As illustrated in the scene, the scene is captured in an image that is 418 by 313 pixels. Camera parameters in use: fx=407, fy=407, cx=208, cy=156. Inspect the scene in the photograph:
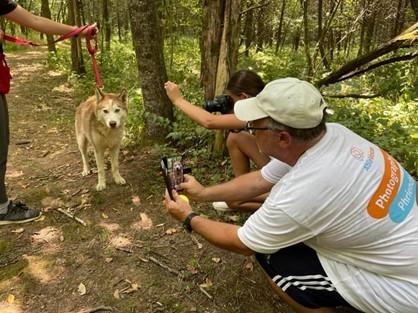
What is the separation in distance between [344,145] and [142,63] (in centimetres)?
379

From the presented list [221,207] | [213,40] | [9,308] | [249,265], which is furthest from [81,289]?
[213,40]

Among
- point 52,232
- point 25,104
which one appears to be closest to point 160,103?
point 52,232

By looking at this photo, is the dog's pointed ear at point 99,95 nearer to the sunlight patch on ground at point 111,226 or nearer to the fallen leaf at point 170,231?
the sunlight patch on ground at point 111,226

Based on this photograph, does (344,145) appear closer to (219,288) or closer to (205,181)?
(219,288)

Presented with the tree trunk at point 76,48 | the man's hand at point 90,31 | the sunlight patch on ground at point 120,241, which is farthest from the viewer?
the tree trunk at point 76,48

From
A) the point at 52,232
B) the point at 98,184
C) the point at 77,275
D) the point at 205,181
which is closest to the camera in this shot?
the point at 77,275

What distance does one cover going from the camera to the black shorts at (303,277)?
2.45 metres

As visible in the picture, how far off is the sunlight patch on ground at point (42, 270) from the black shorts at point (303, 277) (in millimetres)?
2004

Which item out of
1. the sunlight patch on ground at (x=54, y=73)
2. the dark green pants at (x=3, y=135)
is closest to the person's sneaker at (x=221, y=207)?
the dark green pants at (x=3, y=135)

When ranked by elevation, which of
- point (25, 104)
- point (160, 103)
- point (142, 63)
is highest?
point (142, 63)

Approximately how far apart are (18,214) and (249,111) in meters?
3.14

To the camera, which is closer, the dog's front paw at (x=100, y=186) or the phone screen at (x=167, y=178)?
the phone screen at (x=167, y=178)

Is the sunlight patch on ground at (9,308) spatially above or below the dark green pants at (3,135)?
below

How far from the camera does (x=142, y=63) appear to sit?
5.49m
